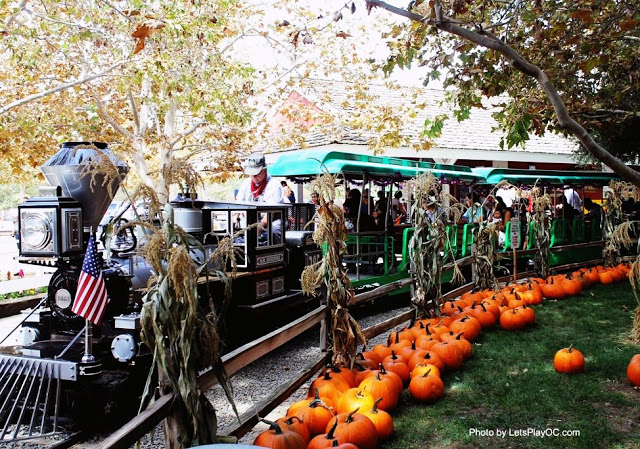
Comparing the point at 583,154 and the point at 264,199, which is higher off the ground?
the point at 583,154

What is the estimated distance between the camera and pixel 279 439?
3.64m

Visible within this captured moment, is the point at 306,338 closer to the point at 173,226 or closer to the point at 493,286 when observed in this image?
the point at 493,286

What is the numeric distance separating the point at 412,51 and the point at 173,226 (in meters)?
4.71

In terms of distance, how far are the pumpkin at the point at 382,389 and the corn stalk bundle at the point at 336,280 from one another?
1.76 ft

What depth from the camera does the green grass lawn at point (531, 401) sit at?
438 centimetres

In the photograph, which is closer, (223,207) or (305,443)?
(305,443)

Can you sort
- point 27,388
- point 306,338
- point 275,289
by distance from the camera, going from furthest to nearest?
point 306,338
point 275,289
point 27,388

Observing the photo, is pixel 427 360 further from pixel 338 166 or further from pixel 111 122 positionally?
pixel 111 122

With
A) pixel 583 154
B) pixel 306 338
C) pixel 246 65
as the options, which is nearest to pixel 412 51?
pixel 306 338

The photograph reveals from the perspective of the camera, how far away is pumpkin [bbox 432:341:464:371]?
5.89 metres

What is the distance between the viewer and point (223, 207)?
21.9 ft

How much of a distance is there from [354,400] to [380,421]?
27cm

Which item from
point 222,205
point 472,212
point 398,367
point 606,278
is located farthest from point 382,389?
point 606,278

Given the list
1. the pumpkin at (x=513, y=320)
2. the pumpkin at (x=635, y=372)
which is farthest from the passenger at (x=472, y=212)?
the pumpkin at (x=635, y=372)
